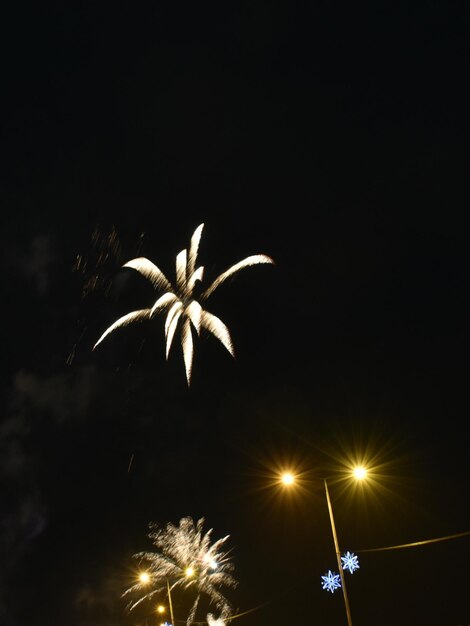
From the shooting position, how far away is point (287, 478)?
25750 mm

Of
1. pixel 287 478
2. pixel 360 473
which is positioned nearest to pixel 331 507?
pixel 360 473

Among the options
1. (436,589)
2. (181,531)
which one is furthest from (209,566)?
(436,589)

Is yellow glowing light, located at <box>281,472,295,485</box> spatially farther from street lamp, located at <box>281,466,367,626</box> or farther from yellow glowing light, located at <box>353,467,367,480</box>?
yellow glowing light, located at <box>353,467,367,480</box>

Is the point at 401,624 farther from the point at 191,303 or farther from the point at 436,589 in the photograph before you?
the point at 191,303

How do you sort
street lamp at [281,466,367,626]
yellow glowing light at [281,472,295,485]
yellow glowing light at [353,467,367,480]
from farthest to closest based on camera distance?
yellow glowing light at [281,472,295,485]
yellow glowing light at [353,467,367,480]
street lamp at [281,466,367,626]

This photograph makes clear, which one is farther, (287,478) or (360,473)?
(287,478)

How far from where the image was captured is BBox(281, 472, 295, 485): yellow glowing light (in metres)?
25.7

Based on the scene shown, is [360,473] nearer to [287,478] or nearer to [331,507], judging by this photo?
[331,507]

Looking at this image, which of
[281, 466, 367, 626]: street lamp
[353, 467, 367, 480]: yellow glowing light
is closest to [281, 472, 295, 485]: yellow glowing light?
[281, 466, 367, 626]: street lamp

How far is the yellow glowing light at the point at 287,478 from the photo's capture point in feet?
84.2

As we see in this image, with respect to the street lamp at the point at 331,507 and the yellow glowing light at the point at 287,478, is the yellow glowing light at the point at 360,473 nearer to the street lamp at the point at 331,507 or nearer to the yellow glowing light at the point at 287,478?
the street lamp at the point at 331,507

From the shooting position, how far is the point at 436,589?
8388cm

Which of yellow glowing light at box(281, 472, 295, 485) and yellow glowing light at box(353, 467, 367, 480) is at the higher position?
yellow glowing light at box(281, 472, 295, 485)

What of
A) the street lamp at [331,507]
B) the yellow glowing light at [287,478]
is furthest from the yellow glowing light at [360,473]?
the yellow glowing light at [287,478]
